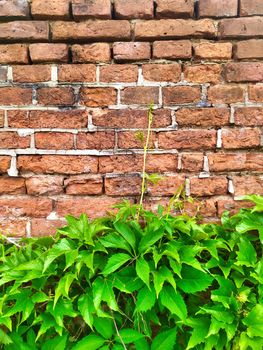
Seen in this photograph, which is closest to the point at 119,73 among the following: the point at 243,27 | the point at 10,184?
the point at 243,27

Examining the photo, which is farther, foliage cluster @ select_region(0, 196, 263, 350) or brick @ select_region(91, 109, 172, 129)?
brick @ select_region(91, 109, 172, 129)

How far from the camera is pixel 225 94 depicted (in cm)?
151

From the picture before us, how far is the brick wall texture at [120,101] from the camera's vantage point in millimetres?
1484

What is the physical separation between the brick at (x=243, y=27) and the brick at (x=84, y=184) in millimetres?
849

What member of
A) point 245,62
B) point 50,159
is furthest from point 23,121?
point 245,62

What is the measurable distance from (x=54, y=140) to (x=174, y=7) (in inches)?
30.3

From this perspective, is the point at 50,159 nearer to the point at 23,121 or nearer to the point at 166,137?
the point at 23,121

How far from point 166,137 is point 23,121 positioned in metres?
0.63

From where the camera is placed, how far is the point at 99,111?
1.50 metres

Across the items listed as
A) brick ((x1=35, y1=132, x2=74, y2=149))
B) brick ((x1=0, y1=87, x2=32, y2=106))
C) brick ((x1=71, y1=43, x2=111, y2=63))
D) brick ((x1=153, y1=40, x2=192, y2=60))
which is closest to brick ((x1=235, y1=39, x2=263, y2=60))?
brick ((x1=153, y1=40, x2=192, y2=60))

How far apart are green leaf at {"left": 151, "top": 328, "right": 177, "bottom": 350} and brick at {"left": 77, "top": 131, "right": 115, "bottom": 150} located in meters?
0.78

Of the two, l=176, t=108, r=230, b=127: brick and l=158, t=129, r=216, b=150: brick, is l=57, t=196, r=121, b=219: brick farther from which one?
l=176, t=108, r=230, b=127: brick

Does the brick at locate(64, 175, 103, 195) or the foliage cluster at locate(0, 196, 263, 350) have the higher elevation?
the brick at locate(64, 175, 103, 195)

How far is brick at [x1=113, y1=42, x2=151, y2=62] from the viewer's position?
1.48 meters
